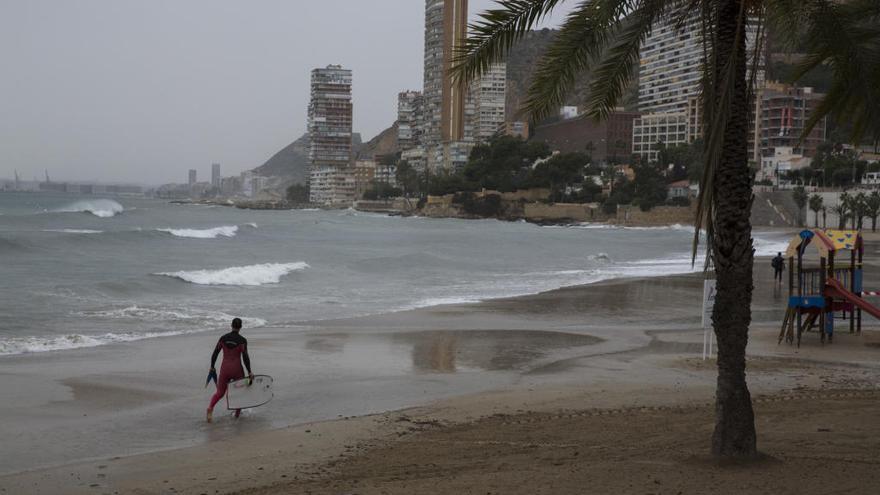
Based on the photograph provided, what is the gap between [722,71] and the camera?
5.91m

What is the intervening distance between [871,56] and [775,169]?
10994cm

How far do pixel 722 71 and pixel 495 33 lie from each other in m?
1.55

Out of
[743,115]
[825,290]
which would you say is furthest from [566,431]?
[825,290]

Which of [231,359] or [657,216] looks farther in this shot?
[657,216]

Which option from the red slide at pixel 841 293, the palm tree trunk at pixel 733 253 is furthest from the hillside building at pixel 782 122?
the palm tree trunk at pixel 733 253

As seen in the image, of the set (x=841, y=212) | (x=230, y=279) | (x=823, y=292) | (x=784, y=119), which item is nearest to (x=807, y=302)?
(x=823, y=292)

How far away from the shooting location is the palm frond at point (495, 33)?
614cm

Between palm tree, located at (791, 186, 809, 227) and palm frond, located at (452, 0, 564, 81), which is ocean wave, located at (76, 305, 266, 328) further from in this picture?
palm tree, located at (791, 186, 809, 227)

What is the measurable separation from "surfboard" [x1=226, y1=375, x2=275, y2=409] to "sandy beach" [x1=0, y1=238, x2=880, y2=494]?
0.59ft

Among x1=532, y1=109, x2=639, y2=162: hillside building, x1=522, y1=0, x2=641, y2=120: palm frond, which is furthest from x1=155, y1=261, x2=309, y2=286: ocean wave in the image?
x1=532, y1=109, x2=639, y2=162: hillside building

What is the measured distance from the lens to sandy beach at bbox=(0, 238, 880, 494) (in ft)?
21.3

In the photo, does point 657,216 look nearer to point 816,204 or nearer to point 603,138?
point 816,204

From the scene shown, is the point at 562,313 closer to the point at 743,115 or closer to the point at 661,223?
the point at 743,115

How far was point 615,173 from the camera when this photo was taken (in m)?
126
